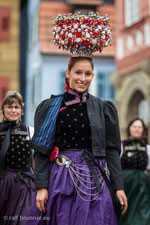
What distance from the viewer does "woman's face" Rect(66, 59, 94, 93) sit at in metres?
4.35

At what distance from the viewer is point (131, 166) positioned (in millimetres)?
8812

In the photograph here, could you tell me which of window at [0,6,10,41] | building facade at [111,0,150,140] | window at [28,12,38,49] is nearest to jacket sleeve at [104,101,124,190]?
Result: building facade at [111,0,150,140]

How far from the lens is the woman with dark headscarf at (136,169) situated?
866 centimetres

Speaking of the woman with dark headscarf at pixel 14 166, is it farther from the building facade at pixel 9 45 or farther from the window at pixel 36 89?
the building facade at pixel 9 45

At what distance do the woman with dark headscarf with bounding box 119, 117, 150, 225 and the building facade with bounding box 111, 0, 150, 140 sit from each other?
597 centimetres

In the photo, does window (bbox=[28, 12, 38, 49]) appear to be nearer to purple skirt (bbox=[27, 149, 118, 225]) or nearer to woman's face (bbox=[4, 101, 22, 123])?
woman's face (bbox=[4, 101, 22, 123])

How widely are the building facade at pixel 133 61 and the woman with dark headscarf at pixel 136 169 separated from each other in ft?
19.6

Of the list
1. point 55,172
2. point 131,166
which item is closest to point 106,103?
point 55,172

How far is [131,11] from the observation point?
16969 millimetres

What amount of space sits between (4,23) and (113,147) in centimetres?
2042

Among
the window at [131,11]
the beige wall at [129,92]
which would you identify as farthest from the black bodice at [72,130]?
the window at [131,11]

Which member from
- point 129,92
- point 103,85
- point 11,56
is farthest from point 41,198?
point 11,56

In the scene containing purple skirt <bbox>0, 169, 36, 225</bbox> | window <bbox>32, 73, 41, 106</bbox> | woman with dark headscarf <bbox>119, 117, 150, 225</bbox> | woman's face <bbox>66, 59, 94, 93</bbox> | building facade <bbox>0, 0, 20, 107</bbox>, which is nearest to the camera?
woman's face <bbox>66, 59, 94, 93</bbox>

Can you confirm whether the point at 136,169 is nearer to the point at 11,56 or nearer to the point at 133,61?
the point at 133,61
